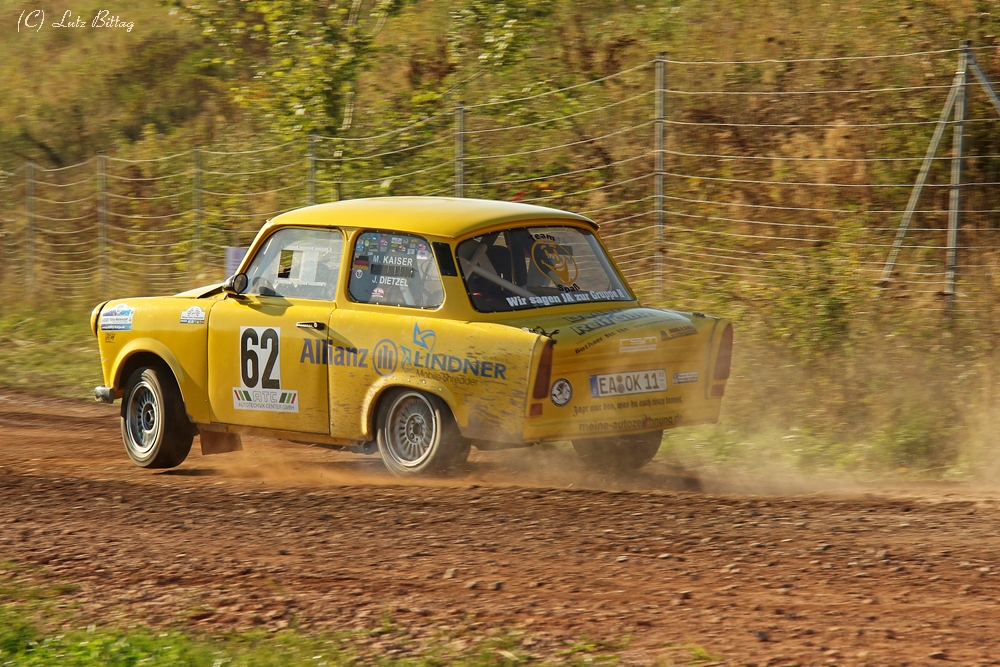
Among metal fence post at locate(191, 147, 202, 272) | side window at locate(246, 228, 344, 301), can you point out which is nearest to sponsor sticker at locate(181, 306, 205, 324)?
side window at locate(246, 228, 344, 301)

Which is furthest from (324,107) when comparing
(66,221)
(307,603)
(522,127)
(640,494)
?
(307,603)

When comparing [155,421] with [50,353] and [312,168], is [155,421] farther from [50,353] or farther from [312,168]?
[312,168]

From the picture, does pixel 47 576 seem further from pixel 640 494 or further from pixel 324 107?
pixel 324 107

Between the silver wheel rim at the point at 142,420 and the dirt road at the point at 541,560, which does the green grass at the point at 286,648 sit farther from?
the silver wheel rim at the point at 142,420

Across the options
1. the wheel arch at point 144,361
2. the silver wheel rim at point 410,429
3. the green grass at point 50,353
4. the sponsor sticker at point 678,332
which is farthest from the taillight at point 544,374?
the green grass at point 50,353

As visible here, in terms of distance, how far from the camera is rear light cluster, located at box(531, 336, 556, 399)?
717 cm

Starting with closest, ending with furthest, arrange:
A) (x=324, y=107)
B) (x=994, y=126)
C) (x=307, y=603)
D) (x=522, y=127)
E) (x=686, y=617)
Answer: (x=686, y=617), (x=307, y=603), (x=994, y=126), (x=522, y=127), (x=324, y=107)

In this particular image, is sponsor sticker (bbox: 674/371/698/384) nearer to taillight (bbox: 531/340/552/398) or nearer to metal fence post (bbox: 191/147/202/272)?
taillight (bbox: 531/340/552/398)

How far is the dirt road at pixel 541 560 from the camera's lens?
4.78 m

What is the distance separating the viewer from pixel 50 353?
1645 centimetres

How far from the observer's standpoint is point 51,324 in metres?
18.5

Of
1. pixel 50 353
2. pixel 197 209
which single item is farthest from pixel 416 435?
pixel 197 209

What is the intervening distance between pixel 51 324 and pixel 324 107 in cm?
513

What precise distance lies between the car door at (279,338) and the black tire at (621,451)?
5.75 ft
